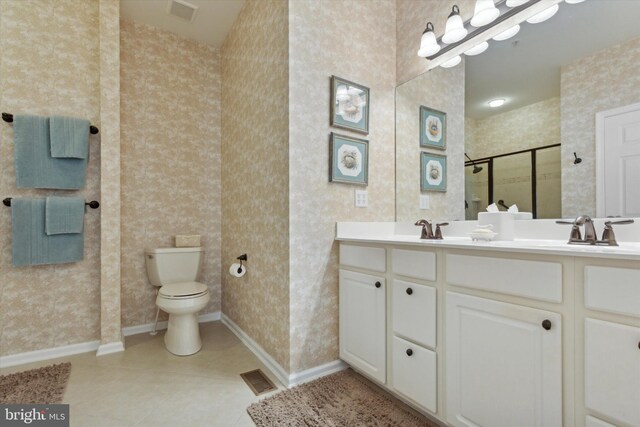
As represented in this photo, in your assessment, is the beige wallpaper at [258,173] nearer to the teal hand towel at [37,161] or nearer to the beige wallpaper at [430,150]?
the beige wallpaper at [430,150]

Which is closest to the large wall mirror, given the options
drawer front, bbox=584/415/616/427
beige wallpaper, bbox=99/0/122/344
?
drawer front, bbox=584/415/616/427

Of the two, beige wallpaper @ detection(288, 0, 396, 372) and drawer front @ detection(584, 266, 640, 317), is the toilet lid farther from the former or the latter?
drawer front @ detection(584, 266, 640, 317)

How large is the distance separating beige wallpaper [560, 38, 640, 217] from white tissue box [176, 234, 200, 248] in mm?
2496

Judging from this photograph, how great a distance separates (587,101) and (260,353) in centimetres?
224

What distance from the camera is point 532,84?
1541 millimetres

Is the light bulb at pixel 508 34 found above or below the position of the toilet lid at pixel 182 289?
above

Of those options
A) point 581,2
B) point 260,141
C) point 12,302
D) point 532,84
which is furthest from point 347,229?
point 12,302

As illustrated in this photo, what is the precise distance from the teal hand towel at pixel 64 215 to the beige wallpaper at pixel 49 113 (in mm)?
123

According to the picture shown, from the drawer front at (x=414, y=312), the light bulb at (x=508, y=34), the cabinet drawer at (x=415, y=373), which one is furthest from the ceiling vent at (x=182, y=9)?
the cabinet drawer at (x=415, y=373)

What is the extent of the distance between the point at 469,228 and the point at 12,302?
292 cm

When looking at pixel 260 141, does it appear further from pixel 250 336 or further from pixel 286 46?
pixel 250 336

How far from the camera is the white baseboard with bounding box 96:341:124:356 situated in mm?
2094

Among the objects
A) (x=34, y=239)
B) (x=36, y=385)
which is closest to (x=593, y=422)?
(x=36, y=385)

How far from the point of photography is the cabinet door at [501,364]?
96 centimetres
